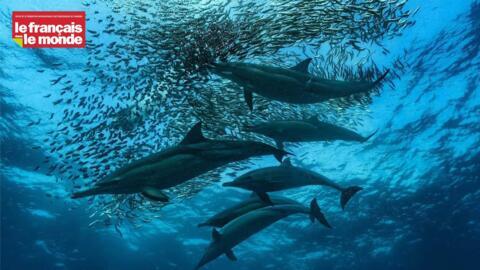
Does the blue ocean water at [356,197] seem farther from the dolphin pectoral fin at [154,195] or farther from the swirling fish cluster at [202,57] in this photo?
the dolphin pectoral fin at [154,195]

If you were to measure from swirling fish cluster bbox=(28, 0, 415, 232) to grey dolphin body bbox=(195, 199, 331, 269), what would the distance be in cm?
318

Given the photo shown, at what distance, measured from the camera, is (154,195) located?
356cm

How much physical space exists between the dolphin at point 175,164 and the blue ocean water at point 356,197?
28.3ft

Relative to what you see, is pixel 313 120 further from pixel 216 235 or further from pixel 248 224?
pixel 216 235

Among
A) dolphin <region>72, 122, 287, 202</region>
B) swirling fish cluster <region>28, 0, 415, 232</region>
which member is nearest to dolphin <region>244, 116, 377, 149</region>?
dolphin <region>72, 122, 287, 202</region>

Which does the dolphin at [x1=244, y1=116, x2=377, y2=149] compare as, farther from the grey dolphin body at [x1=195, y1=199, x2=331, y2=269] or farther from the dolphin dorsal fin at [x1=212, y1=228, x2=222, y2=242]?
the dolphin dorsal fin at [x1=212, y1=228, x2=222, y2=242]

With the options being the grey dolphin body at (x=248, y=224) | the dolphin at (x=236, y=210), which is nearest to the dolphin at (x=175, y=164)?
the dolphin at (x=236, y=210)

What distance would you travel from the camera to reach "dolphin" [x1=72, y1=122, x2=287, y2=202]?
3742 mm

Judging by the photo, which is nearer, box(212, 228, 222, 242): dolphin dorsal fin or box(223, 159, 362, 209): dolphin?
box(223, 159, 362, 209): dolphin

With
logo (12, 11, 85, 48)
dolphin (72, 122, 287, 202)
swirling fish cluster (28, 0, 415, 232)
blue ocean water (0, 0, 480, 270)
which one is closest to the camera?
dolphin (72, 122, 287, 202)

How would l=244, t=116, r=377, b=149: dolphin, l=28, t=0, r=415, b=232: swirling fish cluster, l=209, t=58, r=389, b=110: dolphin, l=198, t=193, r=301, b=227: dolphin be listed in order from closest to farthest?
l=209, t=58, r=389, b=110: dolphin, l=244, t=116, r=377, b=149: dolphin, l=198, t=193, r=301, b=227: dolphin, l=28, t=0, r=415, b=232: swirling fish cluster

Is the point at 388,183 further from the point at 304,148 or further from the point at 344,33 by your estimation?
the point at 344,33

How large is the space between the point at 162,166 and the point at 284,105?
672 centimetres

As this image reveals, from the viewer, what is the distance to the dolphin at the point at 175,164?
3742mm
